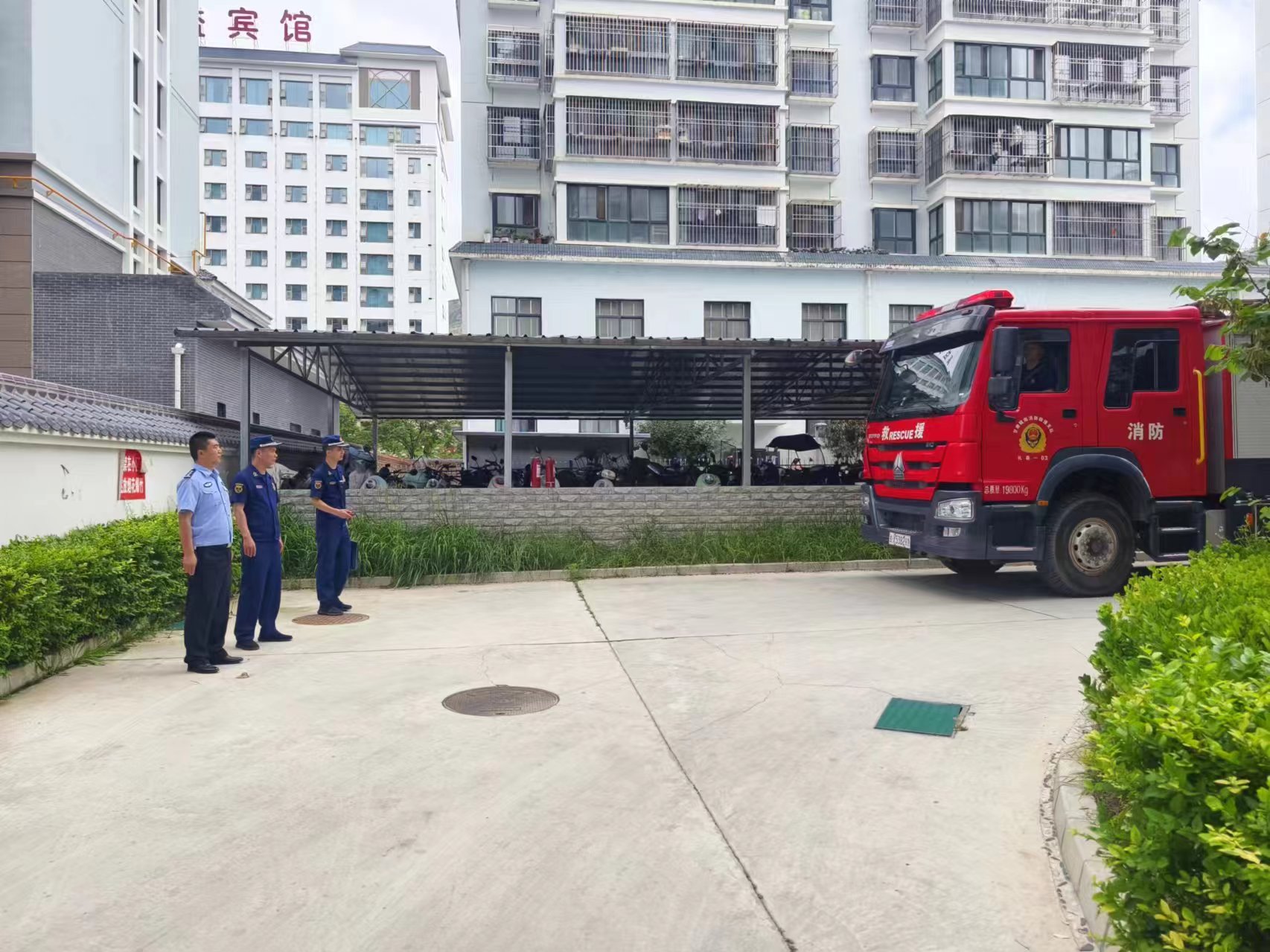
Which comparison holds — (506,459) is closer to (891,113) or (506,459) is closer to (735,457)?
(735,457)

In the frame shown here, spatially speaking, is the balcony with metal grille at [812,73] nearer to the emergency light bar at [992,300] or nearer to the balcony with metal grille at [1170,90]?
the balcony with metal grille at [1170,90]

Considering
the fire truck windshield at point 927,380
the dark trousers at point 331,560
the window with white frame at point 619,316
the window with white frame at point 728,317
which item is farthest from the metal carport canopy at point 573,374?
the window with white frame at point 728,317

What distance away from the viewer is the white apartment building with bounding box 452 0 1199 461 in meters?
28.3

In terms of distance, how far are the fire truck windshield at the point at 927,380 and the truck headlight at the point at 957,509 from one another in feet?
3.03

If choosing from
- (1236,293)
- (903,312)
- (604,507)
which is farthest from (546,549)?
(903,312)

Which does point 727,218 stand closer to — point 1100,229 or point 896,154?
point 896,154

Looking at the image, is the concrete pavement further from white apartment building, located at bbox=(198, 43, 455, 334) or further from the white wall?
white apartment building, located at bbox=(198, 43, 455, 334)

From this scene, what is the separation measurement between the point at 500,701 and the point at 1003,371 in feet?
19.4

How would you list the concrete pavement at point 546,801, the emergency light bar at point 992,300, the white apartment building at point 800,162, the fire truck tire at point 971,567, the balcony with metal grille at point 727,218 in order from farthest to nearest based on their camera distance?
1. the balcony with metal grille at point 727,218
2. the white apartment building at point 800,162
3. the fire truck tire at point 971,567
4. the emergency light bar at point 992,300
5. the concrete pavement at point 546,801

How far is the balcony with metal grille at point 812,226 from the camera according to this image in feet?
102

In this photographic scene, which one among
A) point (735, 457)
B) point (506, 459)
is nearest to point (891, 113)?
point (735, 457)

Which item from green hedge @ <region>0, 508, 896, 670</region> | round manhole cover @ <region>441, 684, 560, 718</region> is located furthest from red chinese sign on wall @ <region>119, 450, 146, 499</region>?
round manhole cover @ <region>441, 684, 560, 718</region>

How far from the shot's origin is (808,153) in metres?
31.3

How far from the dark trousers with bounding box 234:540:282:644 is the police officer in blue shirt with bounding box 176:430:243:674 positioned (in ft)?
2.16
